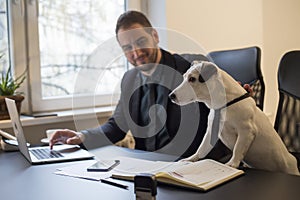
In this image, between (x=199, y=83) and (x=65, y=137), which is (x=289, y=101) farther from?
(x=65, y=137)

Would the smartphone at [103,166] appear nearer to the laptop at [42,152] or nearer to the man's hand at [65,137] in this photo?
the laptop at [42,152]

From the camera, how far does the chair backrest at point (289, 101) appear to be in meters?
1.89

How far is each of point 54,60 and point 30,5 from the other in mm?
330

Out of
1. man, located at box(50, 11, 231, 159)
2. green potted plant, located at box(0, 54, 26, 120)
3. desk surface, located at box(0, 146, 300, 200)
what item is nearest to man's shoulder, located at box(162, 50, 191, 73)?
man, located at box(50, 11, 231, 159)

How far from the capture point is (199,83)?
127 cm

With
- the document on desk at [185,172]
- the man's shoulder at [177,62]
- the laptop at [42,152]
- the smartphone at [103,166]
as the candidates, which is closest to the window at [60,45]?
the man's shoulder at [177,62]

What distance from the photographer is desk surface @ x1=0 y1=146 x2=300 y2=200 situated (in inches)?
43.1

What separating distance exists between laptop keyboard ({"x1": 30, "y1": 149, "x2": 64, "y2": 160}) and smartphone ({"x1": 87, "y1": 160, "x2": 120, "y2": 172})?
226 mm

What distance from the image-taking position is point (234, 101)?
4.24 feet

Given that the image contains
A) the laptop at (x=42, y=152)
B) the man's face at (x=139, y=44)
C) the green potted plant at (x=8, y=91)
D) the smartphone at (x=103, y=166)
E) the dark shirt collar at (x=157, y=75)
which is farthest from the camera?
the green potted plant at (x=8, y=91)

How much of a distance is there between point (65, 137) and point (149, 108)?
40 centimetres

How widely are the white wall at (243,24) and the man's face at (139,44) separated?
0.76m

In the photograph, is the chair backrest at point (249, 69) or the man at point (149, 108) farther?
the chair backrest at point (249, 69)

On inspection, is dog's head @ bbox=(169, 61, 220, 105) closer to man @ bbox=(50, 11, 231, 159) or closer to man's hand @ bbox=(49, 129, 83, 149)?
man @ bbox=(50, 11, 231, 159)
